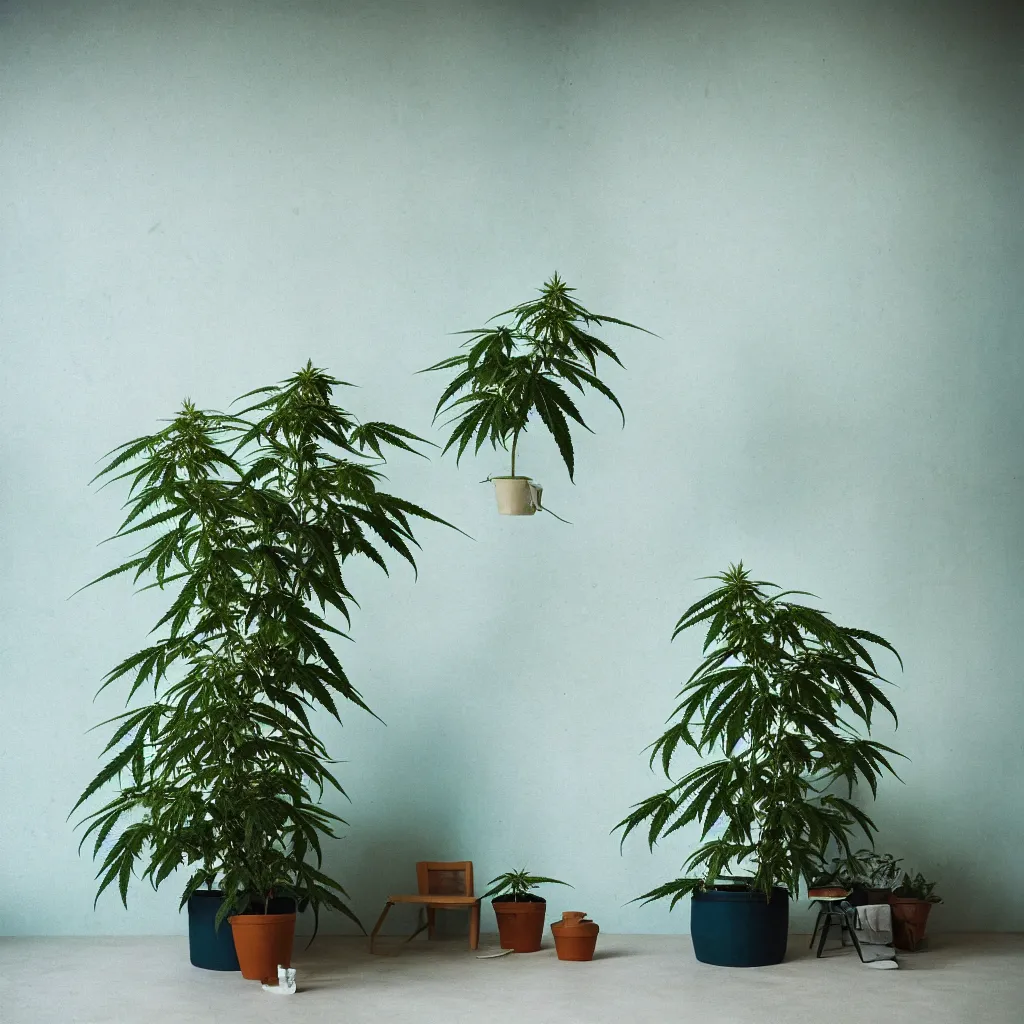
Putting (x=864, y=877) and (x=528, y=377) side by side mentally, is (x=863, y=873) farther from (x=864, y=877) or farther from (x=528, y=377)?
(x=528, y=377)

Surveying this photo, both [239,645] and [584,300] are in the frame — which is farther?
[584,300]

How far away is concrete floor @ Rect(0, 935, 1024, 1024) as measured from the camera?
9.13 feet

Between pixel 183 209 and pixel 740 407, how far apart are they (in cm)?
201

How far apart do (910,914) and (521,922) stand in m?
1.14

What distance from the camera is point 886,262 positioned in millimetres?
3928

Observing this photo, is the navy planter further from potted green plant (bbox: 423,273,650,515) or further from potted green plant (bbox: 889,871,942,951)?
potted green plant (bbox: 889,871,942,951)

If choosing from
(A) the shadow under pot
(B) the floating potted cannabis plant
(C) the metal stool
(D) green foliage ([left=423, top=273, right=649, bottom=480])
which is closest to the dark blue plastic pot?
(C) the metal stool

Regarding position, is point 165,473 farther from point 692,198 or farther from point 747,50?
point 747,50

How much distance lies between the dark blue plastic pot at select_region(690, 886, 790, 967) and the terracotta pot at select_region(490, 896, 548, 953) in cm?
48

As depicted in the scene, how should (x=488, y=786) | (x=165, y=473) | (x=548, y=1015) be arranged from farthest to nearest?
(x=488, y=786), (x=165, y=473), (x=548, y=1015)

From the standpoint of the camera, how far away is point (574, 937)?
3279mm

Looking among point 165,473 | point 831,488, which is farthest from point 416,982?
point 831,488

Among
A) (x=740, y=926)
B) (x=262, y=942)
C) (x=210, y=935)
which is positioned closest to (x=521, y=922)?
(x=740, y=926)

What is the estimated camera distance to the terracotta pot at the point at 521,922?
340 centimetres
